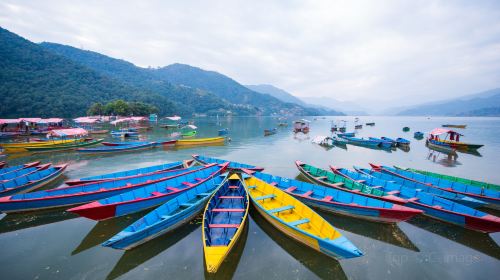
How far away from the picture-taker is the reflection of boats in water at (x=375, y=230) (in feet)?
35.9

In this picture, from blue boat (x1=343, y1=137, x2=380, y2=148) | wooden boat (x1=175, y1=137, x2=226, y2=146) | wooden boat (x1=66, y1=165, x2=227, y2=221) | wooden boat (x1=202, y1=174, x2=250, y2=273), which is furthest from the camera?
blue boat (x1=343, y1=137, x2=380, y2=148)

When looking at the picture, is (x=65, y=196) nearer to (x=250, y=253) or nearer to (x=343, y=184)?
(x=250, y=253)

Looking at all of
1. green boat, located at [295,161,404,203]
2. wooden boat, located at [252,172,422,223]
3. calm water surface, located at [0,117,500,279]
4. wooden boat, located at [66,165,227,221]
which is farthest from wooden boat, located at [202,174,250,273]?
green boat, located at [295,161,404,203]

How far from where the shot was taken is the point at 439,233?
11.7 m

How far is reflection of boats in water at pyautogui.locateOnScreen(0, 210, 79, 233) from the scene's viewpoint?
39.0ft

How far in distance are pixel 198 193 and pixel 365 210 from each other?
408 inches

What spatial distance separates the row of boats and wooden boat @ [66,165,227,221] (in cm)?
5

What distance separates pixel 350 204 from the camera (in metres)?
12.0

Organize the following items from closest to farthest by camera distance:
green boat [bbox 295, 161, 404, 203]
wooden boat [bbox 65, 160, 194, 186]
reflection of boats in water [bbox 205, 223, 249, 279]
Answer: reflection of boats in water [bbox 205, 223, 249, 279], green boat [bbox 295, 161, 404, 203], wooden boat [bbox 65, 160, 194, 186]

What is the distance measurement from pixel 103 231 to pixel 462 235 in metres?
19.8

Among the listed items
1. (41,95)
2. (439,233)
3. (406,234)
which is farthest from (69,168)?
(41,95)

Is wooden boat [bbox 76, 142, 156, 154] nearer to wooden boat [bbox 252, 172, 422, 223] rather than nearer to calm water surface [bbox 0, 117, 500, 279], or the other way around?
calm water surface [bbox 0, 117, 500, 279]

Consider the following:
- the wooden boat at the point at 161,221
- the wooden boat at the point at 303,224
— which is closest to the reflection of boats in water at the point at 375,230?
the wooden boat at the point at 303,224

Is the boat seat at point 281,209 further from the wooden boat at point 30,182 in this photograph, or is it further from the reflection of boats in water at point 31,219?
the wooden boat at point 30,182
